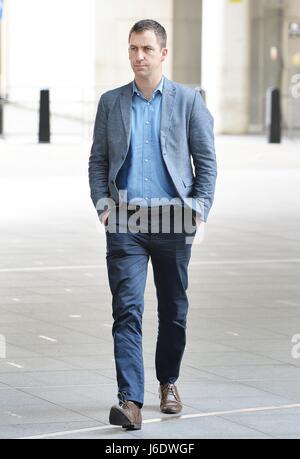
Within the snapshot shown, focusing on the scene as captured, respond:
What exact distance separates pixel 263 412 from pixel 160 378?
1.76ft

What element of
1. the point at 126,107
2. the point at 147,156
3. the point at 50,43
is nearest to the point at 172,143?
the point at 147,156

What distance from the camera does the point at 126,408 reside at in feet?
21.4

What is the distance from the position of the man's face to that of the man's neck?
6 centimetres

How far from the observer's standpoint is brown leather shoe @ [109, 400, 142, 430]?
21.1ft

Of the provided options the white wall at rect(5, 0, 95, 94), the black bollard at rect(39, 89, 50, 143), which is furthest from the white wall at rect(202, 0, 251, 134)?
the black bollard at rect(39, 89, 50, 143)

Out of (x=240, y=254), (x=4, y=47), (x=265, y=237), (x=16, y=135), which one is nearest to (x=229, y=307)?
(x=240, y=254)

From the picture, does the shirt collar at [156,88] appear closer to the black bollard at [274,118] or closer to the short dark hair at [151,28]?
the short dark hair at [151,28]

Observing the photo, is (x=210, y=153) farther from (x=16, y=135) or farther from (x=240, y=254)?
(x=16, y=135)

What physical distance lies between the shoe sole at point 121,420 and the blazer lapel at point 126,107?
1.28 metres

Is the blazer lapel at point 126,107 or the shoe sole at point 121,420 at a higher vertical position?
the blazer lapel at point 126,107

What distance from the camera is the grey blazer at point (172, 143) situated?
269 inches

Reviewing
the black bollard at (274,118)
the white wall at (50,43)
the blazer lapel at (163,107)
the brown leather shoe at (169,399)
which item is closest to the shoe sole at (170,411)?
the brown leather shoe at (169,399)

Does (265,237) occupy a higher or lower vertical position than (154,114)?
lower

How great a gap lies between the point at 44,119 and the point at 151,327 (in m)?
20.6
